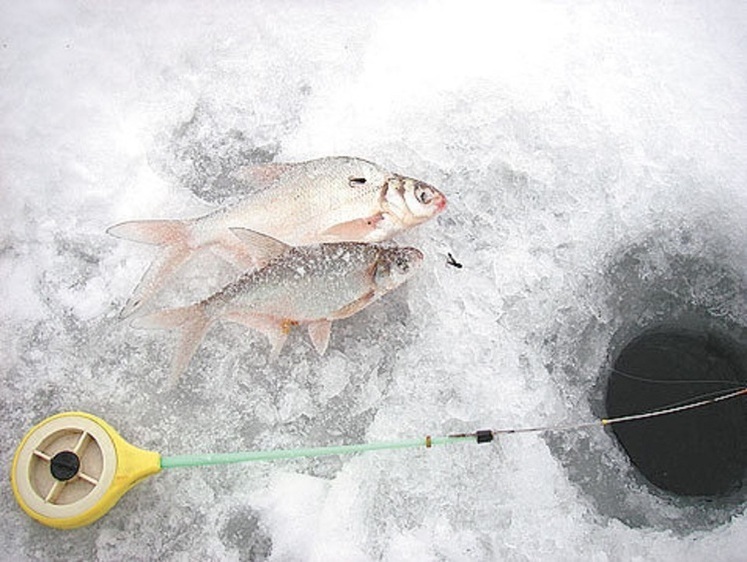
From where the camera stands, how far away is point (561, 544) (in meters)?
2.35

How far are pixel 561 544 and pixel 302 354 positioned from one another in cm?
102

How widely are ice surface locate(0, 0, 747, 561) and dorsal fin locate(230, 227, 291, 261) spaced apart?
313 mm

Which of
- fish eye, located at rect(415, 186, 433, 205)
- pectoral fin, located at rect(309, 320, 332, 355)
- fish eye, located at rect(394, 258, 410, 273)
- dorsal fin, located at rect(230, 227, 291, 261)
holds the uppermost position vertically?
fish eye, located at rect(415, 186, 433, 205)

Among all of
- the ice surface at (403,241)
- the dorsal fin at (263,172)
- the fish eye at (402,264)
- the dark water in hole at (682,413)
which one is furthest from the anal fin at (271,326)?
the dark water in hole at (682,413)

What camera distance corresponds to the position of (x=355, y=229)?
8.58ft

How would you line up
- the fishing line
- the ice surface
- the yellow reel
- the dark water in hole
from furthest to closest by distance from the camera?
1. the fishing line
2. the dark water in hole
3. the ice surface
4. the yellow reel

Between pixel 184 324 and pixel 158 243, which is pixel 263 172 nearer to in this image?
pixel 158 243

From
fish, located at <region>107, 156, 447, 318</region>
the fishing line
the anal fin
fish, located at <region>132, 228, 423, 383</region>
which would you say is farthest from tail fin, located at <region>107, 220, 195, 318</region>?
the fishing line

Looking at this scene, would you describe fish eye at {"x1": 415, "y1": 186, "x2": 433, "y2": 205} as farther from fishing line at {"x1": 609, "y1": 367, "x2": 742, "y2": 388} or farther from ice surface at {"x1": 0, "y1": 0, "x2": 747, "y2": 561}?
fishing line at {"x1": 609, "y1": 367, "x2": 742, "y2": 388}

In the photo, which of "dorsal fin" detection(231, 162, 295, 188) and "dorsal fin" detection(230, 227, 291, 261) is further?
"dorsal fin" detection(231, 162, 295, 188)

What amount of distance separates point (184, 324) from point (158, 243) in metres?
0.33

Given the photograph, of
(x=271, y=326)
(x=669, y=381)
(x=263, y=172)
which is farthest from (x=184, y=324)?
(x=669, y=381)

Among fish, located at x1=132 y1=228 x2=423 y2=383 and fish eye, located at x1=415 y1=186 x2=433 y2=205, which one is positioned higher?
fish eye, located at x1=415 y1=186 x2=433 y2=205

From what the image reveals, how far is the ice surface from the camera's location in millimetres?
2383
